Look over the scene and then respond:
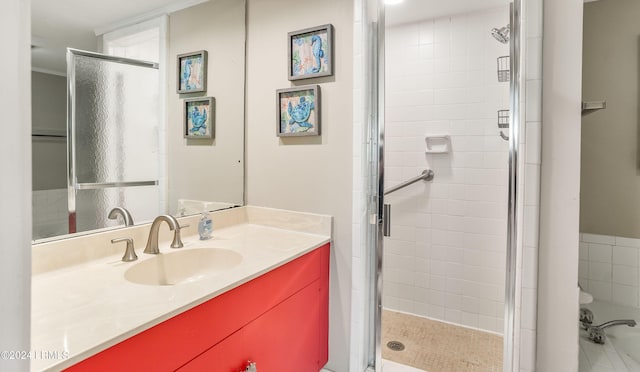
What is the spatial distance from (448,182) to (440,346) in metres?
1.08

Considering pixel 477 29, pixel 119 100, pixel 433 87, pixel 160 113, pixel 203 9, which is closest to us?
pixel 119 100

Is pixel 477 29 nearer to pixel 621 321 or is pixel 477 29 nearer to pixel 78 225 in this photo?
pixel 621 321

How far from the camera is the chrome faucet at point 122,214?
1.32 m

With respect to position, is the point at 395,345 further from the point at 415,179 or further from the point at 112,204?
the point at 112,204

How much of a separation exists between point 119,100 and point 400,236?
1.99 meters

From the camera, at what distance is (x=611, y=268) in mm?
1899

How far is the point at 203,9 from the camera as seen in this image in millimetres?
1722

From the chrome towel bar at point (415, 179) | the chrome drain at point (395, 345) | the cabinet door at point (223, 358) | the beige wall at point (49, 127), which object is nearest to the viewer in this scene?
Answer: the cabinet door at point (223, 358)

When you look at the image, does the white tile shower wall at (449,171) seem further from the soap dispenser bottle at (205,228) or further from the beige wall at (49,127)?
the beige wall at (49,127)

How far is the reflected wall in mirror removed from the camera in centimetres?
184

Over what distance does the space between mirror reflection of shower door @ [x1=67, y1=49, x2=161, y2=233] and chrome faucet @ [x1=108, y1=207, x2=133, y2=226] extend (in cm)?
2

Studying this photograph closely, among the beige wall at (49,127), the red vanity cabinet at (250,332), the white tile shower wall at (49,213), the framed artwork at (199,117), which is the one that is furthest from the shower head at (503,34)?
the white tile shower wall at (49,213)

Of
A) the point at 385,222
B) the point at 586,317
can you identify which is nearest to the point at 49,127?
the point at 385,222

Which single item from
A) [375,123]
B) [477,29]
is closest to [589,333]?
[375,123]
